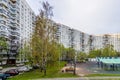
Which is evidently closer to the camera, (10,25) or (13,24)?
(10,25)

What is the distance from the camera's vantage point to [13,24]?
111438 mm

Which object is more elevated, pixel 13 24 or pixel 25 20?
pixel 25 20

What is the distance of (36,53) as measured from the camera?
4862 centimetres

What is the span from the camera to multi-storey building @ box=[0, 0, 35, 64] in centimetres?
9788

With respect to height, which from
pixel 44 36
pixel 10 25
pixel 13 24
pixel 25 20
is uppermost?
pixel 25 20

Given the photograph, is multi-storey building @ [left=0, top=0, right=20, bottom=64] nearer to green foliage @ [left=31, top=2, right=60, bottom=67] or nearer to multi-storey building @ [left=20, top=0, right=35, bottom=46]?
multi-storey building @ [left=20, top=0, right=35, bottom=46]

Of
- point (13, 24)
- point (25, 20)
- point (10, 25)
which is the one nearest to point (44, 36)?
point (10, 25)

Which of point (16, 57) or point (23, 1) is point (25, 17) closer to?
point (23, 1)

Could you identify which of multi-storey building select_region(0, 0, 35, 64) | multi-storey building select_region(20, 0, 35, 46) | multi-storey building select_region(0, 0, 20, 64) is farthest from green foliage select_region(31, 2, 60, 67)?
multi-storey building select_region(20, 0, 35, 46)

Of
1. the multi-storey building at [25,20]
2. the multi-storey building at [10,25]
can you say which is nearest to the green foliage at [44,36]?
the multi-storey building at [10,25]

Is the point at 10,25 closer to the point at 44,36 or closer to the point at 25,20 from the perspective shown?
the point at 25,20

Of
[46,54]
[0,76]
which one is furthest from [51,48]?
[0,76]

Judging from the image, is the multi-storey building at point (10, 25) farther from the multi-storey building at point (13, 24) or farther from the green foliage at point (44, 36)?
the green foliage at point (44, 36)

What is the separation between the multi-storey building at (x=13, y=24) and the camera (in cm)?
9788
